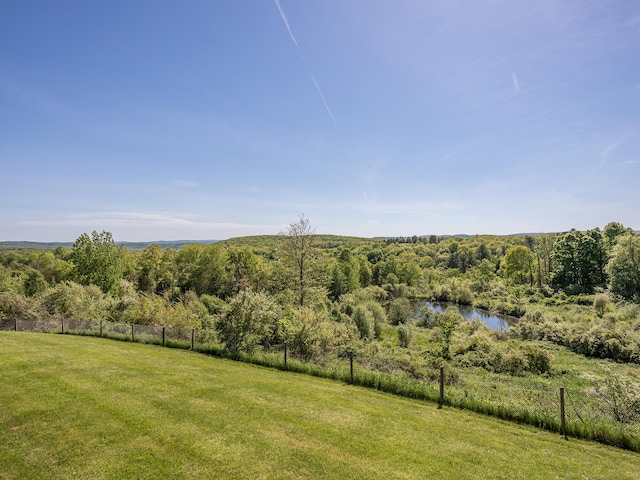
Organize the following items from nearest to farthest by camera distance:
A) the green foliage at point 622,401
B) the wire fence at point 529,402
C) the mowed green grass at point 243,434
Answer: the mowed green grass at point 243,434 < the wire fence at point 529,402 < the green foliage at point 622,401

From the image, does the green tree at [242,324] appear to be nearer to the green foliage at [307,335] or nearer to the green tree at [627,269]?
the green foliage at [307,335]

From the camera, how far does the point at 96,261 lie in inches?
1554

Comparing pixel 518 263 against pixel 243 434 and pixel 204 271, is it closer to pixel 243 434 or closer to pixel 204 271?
pixel 204 271

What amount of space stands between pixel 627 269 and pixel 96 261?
7036cm

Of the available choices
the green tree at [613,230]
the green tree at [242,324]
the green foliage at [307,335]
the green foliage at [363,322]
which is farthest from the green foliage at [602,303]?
the green tree at [242,324]

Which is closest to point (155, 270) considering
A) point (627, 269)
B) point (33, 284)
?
point (33, 284)

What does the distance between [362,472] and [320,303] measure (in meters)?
22.9

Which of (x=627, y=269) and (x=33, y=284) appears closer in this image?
(x=33, y=284)

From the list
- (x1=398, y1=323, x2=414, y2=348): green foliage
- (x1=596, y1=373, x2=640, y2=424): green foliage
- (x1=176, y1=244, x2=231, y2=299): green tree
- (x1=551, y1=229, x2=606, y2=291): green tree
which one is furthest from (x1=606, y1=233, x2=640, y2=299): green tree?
(x1=176, y1=244, x2=231, y2=299): green tree

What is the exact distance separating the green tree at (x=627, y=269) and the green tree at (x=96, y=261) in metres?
67.6

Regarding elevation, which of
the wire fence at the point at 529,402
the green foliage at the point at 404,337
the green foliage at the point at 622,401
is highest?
the green foliage at the point at 622,401

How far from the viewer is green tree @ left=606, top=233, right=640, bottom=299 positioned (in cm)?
4453

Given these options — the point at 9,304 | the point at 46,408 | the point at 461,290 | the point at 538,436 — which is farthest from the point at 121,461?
the point at 461,290

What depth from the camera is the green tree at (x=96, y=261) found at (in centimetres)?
3903
